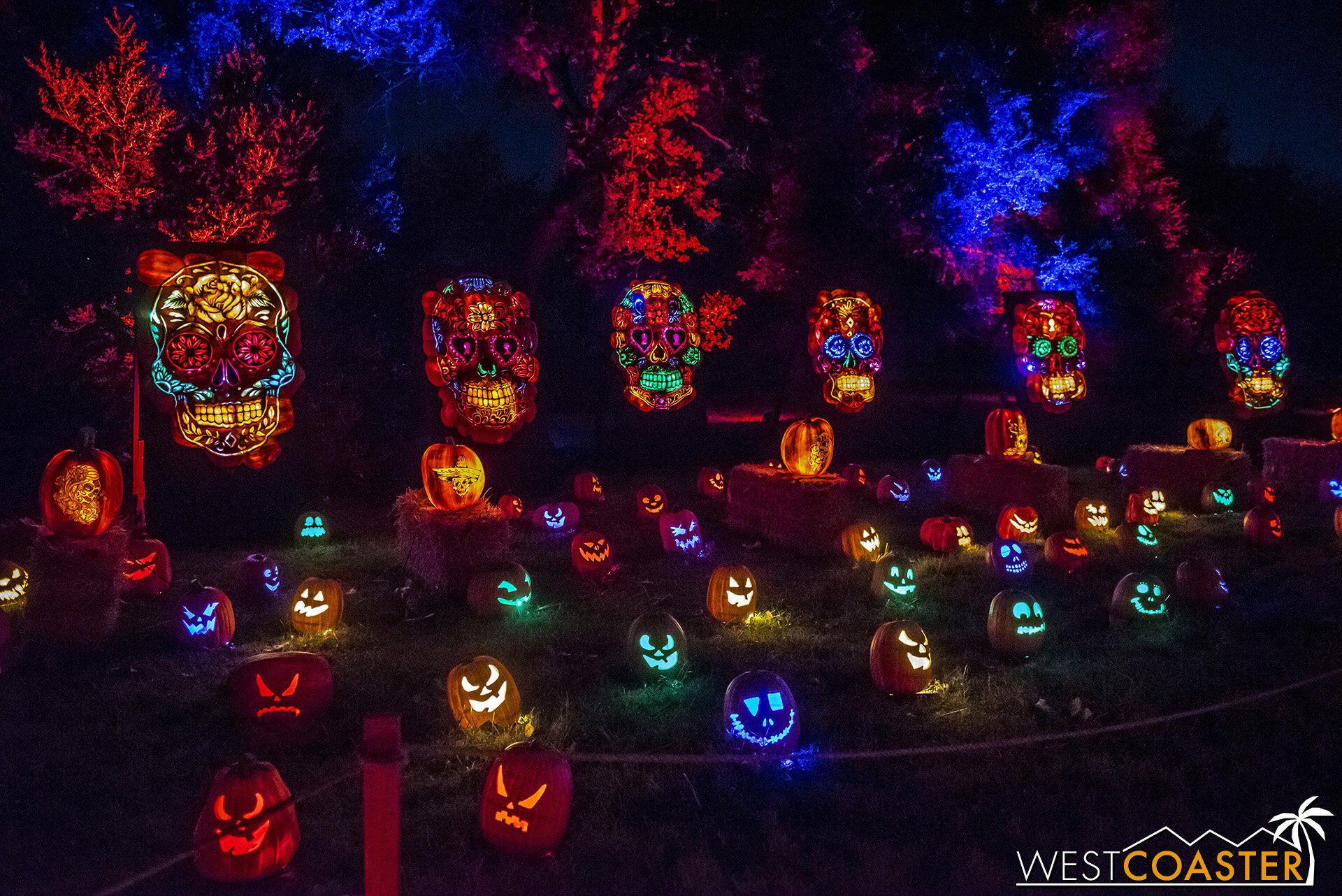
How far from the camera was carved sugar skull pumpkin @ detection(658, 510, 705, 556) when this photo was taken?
10.3 m

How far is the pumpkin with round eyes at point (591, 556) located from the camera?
9133 millimetres

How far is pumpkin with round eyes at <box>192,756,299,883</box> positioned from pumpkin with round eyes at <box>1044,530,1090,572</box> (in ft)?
24.3

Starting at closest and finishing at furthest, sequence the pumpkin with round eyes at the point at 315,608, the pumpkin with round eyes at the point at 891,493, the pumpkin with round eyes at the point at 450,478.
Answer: the pumpkin with round eyes at the point at 315,608
the pumpkin with round eyes at the point at 450,478
the pumpkin with round eyes at the point at 891,493

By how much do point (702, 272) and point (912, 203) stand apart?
182 inches

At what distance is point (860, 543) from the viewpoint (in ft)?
31.5

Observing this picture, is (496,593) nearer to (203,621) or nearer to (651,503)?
(203,621)

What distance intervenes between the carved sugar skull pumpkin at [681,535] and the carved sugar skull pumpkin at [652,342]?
1806 millimetres

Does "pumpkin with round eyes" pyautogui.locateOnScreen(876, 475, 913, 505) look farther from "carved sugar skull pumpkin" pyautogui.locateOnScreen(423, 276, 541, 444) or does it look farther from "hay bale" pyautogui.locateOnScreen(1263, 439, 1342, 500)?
"carved sugar skull pumpkin" pyautogui.locateOnScreen(423, 276, 541, 444)

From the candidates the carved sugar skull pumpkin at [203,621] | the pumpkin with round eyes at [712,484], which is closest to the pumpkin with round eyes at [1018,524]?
the pumpkin with round eyes at [712,484]

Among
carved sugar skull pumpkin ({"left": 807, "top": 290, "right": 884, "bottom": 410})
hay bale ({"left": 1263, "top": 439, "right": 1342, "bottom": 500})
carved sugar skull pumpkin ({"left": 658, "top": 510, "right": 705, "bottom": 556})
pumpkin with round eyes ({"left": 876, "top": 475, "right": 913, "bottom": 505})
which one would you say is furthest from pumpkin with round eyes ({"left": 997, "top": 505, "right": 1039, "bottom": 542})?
hay bale ({"left": 1263, "top": 439, "right": 1342, "bottom": 500})

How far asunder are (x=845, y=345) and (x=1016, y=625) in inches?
237

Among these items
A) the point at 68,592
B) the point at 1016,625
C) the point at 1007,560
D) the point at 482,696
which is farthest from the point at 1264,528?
the point at 68,592

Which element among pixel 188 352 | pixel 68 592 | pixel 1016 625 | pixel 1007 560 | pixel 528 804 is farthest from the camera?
pixel 1007 560

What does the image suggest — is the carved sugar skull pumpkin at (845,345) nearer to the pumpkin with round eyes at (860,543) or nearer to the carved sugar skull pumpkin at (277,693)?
the pumpkin with round eyes at (860,543)
